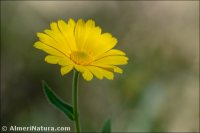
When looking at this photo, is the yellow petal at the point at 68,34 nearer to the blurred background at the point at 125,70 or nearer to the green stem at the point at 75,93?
the green stem at the point at 75,93

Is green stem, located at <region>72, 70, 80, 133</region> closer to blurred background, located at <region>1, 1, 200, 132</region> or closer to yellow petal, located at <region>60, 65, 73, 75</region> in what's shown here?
yellow petal, located at <region>60, 65, 73, 75</region>

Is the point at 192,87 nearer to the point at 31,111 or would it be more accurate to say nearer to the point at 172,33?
the point at 172,33

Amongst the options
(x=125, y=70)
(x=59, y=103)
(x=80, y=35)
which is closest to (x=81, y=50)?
(x=80, y=35)

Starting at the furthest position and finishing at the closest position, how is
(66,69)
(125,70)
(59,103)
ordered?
1. (125,70)
2. (59,103)
3. (66,69)

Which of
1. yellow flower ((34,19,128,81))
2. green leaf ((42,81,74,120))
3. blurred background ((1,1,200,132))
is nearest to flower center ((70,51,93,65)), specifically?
yellow flower ((34,19,128,81))

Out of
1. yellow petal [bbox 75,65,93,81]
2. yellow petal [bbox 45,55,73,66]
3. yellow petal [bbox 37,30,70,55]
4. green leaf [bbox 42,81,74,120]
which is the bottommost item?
green leaf [bbox 42,81,74,120]

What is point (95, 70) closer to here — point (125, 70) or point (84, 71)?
point (84, 71)
